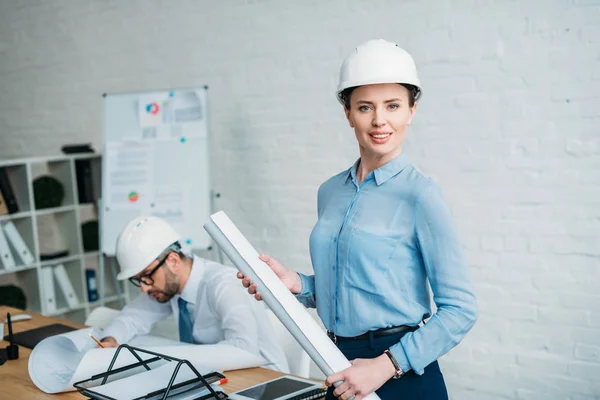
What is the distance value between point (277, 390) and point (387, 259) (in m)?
0.60

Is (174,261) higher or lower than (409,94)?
lower

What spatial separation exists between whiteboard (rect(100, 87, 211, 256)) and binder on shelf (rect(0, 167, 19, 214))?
22.6 inches

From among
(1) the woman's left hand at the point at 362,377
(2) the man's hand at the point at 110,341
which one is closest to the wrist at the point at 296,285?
(1) the woman's left hand at the point at 362,377

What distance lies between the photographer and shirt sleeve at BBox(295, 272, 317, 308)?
65.7 inches

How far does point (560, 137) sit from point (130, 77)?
2830mm

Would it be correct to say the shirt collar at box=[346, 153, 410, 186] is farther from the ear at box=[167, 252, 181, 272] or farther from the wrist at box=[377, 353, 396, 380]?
the ear at box=[167, 252, 181, 272]

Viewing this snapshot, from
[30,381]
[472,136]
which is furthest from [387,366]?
[472,136]

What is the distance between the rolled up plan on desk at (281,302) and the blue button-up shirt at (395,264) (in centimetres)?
13

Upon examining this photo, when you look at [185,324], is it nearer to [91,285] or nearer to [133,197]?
[133,197]

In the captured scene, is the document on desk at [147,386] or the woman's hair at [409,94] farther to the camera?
the document on desk at [147,386]

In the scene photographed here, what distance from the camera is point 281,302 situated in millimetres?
1402

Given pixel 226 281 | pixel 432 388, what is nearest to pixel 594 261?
pixel 226 281

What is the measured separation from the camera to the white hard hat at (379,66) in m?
1.42

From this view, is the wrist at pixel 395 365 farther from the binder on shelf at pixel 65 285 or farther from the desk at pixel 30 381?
the binder on shelf at pixel 65 285
